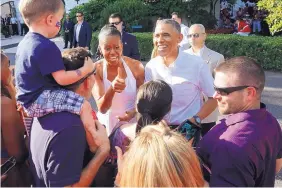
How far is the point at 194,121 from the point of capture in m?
2.52

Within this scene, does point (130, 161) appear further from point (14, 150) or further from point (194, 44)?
point (194, 44)

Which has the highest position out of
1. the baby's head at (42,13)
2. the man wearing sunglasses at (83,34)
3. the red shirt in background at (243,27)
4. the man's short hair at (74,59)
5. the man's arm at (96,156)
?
the baby's head at (42,13)

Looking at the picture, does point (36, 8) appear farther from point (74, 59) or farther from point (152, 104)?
point (152, 104)

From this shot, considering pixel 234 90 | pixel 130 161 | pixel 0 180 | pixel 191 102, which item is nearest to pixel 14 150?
pixel 0 180

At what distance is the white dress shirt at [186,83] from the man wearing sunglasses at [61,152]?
1167 millimetres

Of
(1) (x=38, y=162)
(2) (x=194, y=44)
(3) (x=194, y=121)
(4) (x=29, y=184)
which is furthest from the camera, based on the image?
(2) (x=194, y=44)

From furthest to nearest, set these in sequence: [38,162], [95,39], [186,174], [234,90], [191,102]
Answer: [95,39]
[191,102]
[234,90]
[38,162]
[186,174]

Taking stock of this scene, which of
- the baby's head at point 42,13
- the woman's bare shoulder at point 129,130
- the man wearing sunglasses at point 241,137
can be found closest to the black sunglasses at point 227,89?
the man wearing sunglasses at point 241,137

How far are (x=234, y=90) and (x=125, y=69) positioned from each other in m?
1.26

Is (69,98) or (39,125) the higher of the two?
(69,98)

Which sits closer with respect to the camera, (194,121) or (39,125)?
(39,125)

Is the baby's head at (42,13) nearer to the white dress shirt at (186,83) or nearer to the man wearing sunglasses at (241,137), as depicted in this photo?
the man wearing sunglasses at (241,137)

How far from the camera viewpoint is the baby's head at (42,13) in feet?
6.62

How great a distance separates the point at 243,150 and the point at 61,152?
856 millimetres
